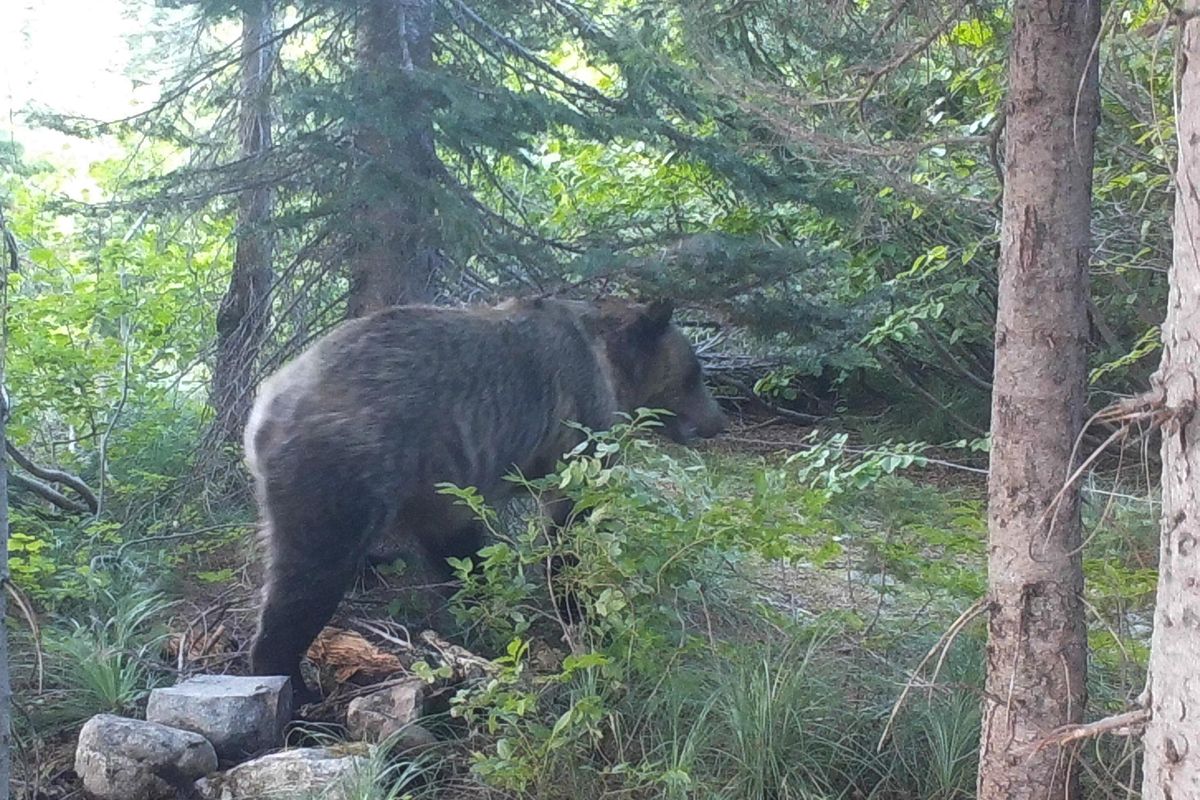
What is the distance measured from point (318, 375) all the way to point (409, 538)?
3.82 feet

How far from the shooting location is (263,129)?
23.3 ft

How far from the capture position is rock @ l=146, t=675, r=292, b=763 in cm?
457

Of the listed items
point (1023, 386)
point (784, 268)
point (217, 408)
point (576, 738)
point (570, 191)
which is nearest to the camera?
point (1023, 386)

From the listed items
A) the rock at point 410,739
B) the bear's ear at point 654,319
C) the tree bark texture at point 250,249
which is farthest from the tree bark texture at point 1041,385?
the tree bark texture at point 250,249

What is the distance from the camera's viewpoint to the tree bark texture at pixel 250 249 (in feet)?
21.9

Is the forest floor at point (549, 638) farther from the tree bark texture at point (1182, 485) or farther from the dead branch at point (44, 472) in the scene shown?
the tree bark texture at point (1182, 485)

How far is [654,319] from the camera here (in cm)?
643

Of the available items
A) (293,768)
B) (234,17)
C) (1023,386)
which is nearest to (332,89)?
(234,17)

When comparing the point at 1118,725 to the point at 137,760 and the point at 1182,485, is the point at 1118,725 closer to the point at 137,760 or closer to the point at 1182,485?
the point at 1182,485

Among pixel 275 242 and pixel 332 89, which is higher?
pixel 332 89

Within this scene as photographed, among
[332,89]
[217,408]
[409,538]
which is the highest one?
[332,89]

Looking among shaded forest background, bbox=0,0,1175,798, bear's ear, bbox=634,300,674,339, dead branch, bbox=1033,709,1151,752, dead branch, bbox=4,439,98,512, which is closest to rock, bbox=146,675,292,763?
shaded forest background, bbox=0,0,1175,798

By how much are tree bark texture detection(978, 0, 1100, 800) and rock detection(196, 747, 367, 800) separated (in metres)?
2.25

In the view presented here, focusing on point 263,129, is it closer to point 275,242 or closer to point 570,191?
point 275,242
